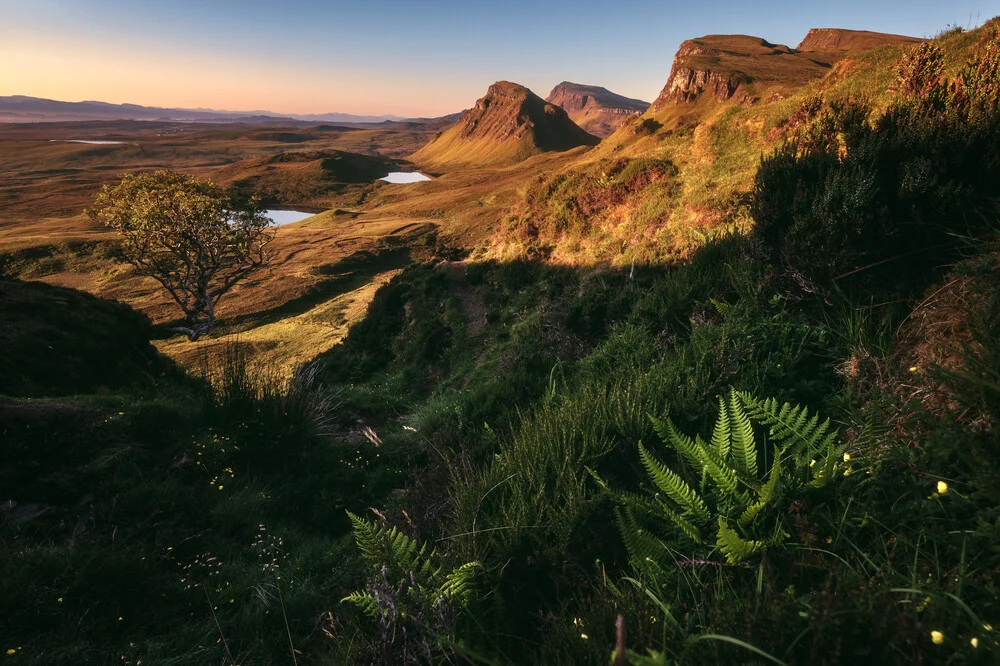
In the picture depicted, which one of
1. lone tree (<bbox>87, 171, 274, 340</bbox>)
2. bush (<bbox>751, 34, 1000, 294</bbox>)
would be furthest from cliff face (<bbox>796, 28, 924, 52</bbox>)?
bush (<bbox>751, 34, 1000, 294</bbox>)

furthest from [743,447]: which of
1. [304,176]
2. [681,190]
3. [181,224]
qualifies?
[304,176]

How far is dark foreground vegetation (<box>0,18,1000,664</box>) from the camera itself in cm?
187

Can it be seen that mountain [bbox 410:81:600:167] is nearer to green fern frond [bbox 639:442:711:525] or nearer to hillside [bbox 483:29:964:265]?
hillside [bbox 483:29:964:265]

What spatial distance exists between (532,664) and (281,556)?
2.53m

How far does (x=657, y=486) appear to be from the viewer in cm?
290

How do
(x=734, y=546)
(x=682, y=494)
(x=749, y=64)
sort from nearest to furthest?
(x=734, y=546) < (x=682, y=494) < (x=749, y=64)

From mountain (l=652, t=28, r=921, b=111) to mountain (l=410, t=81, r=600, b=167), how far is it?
172 ft

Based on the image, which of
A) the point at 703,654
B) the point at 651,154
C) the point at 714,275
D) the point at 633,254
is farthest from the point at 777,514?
the point at 651,154

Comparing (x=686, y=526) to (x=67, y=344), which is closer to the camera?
(x=686, y=526)

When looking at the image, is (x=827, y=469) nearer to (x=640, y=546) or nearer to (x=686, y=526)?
(x=686, y=526)

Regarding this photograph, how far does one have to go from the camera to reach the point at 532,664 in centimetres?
212

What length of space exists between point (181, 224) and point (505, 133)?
150m

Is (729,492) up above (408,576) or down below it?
above

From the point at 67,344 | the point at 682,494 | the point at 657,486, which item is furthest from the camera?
the point at 67,344
